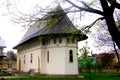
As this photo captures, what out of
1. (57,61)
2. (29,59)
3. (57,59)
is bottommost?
(57,61)

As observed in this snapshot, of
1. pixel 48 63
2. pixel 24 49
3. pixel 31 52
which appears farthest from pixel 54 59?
pixel 24 49

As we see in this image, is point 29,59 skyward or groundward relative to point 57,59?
Result: skyward

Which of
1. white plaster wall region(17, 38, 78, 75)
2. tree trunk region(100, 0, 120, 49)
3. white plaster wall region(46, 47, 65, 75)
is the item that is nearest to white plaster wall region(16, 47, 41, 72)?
white plaster wall region(17, 38, 78, 75)

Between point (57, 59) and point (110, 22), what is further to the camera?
point (57, 59)

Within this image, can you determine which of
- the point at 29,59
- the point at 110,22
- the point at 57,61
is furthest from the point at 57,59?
the point at 110,22

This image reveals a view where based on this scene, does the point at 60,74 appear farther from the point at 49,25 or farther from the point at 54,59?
the point at 49,25

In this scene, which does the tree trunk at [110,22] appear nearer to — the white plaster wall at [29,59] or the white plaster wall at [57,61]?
the white plaster wall at [57,61]

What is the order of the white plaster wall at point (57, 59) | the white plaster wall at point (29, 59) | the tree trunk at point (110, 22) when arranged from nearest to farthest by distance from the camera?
the tree trunk at point (110, 22) → the white plaster wall at point (57, 59) → the white plaster wall at point (29, 59)

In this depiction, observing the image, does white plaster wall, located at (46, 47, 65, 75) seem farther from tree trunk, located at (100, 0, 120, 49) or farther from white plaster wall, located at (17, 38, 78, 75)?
tree trunk, located at (100, 0, 120, 49)

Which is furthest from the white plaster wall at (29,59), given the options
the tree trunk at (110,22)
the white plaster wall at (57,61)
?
the tree trunk at (110,22)

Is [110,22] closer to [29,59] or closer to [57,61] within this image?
[57,61]

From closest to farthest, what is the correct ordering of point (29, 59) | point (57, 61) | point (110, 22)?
point (110, 22) → point (57, 61) → point (29, 59)

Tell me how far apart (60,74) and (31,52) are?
977 cm

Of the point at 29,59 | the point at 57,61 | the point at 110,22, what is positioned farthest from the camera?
the point at 29,59
